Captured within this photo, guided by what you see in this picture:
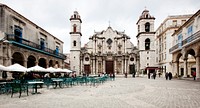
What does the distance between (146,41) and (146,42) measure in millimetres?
270

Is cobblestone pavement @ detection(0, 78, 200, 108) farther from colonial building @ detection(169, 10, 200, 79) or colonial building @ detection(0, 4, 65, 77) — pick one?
colonial building @ detection(169, 10, 200, 79)

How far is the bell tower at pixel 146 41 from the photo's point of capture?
4409 cm

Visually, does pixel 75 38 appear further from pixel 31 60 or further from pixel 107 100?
pixel 107 100

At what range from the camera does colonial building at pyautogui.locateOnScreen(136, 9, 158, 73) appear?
145ft

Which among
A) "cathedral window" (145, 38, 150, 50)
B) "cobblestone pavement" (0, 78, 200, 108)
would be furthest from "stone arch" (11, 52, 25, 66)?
"cathedral window" (145, 38, 150, 50)

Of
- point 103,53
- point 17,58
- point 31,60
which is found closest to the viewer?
point 17,58

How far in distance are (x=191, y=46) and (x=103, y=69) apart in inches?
1165

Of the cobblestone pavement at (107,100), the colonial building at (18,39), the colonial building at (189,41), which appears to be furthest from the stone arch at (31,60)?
the colonial building at (189,41)

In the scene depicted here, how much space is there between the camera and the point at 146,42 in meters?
45.1

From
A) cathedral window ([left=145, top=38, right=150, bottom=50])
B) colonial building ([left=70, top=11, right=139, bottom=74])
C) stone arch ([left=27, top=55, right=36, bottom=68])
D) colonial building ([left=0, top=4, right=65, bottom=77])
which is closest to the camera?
colonial building ([left=0, top=4, right=65, bottom=77])

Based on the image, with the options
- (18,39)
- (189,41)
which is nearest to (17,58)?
(18,39)

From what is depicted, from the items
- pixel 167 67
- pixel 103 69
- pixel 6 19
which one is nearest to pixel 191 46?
pixel 167 67

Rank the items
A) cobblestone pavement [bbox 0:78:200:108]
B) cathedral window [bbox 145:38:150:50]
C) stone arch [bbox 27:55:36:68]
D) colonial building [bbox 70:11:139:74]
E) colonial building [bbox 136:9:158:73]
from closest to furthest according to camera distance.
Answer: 1. cobblestone pavement [bbox 0:78:200:108]
2. stone arch [bbox 27:55:36:68]
3. colonial building [bbox 136:9:158:73]
4. cathedral window [bbox 145:38:150:50]
5. colonial building [bbox 70:11:139:74]

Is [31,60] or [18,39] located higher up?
[18,39]
